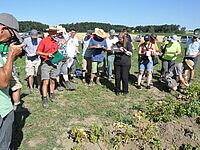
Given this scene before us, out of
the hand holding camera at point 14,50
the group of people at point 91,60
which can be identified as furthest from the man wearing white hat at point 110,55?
the hand holding camera at point 14,50

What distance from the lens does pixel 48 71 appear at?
6.82 metres

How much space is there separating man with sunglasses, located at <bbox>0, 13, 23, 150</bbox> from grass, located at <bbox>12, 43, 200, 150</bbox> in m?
1.89

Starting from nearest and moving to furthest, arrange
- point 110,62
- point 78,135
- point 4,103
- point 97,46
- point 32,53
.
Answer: point 4,103
point 78,135
point 32,53
point 97,46
point 110,62

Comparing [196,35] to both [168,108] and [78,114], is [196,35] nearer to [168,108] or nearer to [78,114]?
[168,108]

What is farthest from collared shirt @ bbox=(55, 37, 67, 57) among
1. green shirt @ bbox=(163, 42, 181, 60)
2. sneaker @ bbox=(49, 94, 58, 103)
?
green shirt @ bbox=(163, 42, 181, 60)

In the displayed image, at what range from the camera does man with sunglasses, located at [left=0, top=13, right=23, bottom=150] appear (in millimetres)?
2563

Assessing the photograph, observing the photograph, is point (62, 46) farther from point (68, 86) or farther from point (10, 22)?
point (10, 22)

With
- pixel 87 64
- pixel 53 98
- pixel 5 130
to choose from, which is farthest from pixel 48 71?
pixel 5 130

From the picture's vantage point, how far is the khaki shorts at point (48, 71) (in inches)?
267

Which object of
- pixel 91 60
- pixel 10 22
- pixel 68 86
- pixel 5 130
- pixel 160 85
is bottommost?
pixel 160 85

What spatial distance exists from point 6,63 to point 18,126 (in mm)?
3243

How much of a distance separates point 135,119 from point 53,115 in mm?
1829

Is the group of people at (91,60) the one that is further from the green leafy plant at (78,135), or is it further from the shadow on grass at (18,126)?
the green leafy plant at (78,135)

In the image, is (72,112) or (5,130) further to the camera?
(72,112)
